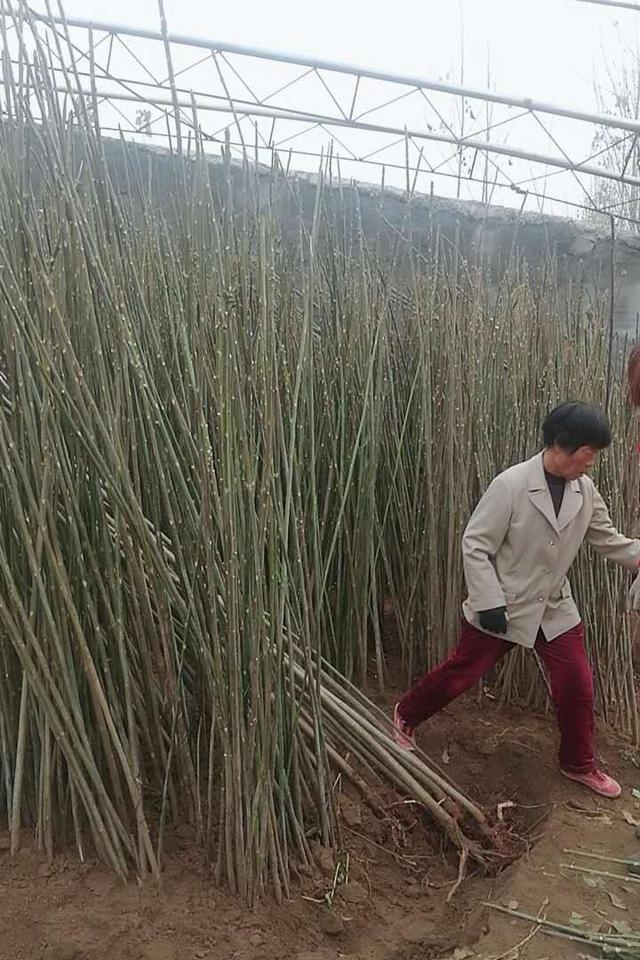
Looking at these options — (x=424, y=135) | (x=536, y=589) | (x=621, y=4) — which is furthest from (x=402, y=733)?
(x=621, y=4)

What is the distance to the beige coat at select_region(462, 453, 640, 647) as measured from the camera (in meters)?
1.73

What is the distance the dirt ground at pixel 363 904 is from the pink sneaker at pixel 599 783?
19 millimetres

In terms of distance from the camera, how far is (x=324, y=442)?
76.2 inches

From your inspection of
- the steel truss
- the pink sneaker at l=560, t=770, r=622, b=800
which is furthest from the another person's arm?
the steel truss

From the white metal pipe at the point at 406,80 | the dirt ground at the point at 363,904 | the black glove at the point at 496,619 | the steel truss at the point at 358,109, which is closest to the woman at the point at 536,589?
the black glove at the point at 496,619

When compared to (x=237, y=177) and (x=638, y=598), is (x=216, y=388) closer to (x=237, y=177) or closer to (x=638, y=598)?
(x=638, y=598)

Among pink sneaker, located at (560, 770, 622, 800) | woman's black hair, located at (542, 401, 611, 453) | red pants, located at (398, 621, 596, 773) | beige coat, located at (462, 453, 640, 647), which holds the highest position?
woman's black hair, located at (542, 401, 611, 453)

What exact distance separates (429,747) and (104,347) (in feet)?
3.96

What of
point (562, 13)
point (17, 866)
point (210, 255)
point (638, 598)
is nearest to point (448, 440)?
point (638, 598)

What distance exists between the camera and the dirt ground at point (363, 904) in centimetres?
115

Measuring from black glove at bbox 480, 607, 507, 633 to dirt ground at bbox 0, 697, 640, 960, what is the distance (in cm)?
38

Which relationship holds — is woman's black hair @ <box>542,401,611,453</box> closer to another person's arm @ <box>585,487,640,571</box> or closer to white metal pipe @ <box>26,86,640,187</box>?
another person's arm @ <box>585,487,640,571</box>

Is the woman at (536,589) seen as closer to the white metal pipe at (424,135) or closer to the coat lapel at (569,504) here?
the coat lapel at (569,504)

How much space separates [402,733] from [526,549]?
461 mm
